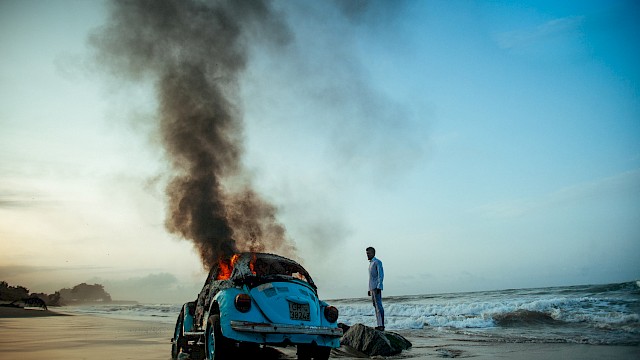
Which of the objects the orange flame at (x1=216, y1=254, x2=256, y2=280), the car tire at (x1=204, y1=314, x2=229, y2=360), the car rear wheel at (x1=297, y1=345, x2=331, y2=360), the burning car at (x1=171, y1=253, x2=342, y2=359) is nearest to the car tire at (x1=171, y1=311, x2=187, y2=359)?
the burning car at (x1=171, y1=253, x2=342, y2=359)

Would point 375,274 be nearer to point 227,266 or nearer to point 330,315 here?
point 330,315

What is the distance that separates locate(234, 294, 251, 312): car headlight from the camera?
564 cm

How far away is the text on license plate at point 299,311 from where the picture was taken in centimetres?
589

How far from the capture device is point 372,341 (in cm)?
877

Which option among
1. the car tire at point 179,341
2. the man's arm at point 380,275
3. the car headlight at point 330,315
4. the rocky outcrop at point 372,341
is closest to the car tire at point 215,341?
the car headlight at point 330,315

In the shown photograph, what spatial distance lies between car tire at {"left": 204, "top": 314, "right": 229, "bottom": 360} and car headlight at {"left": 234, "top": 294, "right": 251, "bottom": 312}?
43 centimetres

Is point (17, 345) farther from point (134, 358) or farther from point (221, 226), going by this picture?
point (221, 226)

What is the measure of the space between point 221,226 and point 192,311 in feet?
16.3

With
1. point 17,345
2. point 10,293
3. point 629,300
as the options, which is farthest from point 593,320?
point 10,293

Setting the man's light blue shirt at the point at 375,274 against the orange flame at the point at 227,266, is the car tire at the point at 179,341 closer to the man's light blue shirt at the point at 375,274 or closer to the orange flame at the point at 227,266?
the orange flame at the point at 227,266

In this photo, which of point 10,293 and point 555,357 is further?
point 10,293

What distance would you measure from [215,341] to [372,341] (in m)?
4.30

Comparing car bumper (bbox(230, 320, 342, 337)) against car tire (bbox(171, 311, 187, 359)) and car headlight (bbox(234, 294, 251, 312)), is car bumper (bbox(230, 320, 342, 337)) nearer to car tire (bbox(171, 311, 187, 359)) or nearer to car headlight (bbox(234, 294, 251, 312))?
car headlight (bbox(234, 294, 251, 312))

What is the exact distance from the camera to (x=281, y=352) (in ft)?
28.2
